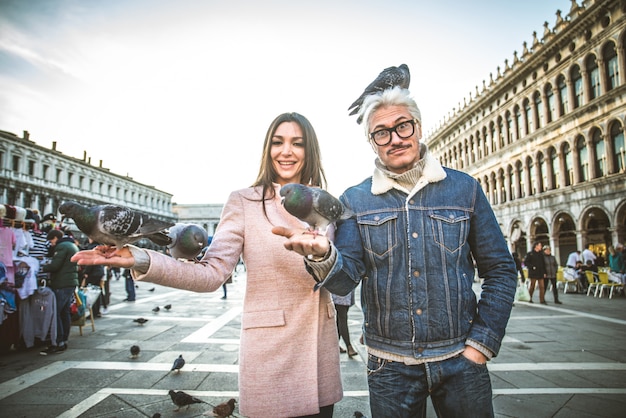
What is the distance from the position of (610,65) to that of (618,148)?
5.01 m

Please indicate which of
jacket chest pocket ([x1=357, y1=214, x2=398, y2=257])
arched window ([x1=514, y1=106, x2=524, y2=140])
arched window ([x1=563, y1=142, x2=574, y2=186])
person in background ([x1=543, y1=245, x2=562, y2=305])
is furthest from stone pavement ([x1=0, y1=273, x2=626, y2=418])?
arched window ([x1=514, y1=106, x2=524, y2=140])

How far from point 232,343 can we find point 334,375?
5113 mm

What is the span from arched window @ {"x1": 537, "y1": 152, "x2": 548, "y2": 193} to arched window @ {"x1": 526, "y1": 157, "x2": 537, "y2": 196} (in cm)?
46

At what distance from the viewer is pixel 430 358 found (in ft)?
5.25

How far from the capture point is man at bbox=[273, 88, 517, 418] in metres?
1.58

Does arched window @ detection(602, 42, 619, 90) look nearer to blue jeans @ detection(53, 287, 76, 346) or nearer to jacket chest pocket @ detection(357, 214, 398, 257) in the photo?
jacket chest pocket @ detection(357, 214, 398, 257)

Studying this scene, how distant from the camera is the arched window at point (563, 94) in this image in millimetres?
23269

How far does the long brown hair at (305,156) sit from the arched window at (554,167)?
28199 millimetres

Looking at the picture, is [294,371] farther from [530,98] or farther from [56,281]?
[530,98]

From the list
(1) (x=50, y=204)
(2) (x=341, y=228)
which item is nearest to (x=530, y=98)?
(2) (x=341, y=228)

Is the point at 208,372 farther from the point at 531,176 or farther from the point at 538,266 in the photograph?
the point at 531,176

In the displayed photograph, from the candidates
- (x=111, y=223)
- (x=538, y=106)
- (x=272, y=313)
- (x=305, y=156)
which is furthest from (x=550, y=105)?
(x=111, y=223)

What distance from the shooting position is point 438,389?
162 centimetres

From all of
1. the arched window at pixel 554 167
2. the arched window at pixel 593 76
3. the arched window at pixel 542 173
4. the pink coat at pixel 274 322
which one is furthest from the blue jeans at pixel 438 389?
the arched window at pixel 542 173
